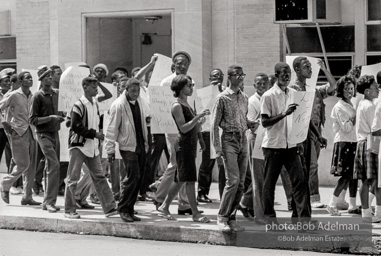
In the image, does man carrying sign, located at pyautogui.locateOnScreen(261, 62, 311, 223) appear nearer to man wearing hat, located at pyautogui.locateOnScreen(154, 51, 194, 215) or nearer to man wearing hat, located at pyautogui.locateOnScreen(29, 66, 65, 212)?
man wearing hat, located at pyautogui.locateOnScreen(154, 51, 194, 215)

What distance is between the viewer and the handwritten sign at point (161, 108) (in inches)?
527

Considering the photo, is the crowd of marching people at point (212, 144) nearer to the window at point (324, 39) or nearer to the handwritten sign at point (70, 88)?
the handwritten sign at point (70, 88)

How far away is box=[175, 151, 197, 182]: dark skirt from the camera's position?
480 inches

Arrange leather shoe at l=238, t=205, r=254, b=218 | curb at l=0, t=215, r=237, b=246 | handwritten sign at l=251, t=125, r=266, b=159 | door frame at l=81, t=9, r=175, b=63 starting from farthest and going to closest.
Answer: door frame at l=81, t=9, r=175, b=63
leather shoe at l=238, t=205, r=254, b=218
handwritten sign at l=251, t=125, r=266, b=159
curb at l=0, t=215, r=237, b=246

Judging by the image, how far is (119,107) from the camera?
12.5 m

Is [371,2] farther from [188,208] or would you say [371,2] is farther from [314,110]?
[188,208]

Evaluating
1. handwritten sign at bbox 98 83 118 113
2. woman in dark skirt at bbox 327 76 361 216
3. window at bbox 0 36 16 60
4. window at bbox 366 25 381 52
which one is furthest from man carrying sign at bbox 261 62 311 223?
window at bbox 0 36 16 60

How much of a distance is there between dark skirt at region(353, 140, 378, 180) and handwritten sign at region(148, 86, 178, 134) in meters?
2.59

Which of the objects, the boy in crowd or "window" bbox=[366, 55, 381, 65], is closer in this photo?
the boy in crowd

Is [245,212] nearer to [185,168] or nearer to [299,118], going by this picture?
[185,168]

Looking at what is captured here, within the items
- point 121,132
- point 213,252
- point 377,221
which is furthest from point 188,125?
point 377,221

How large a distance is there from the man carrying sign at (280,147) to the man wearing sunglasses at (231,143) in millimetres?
303

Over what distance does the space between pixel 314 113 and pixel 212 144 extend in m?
1.99

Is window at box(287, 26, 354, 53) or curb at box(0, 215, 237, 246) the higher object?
window at box(287, 26, 354, 53)
